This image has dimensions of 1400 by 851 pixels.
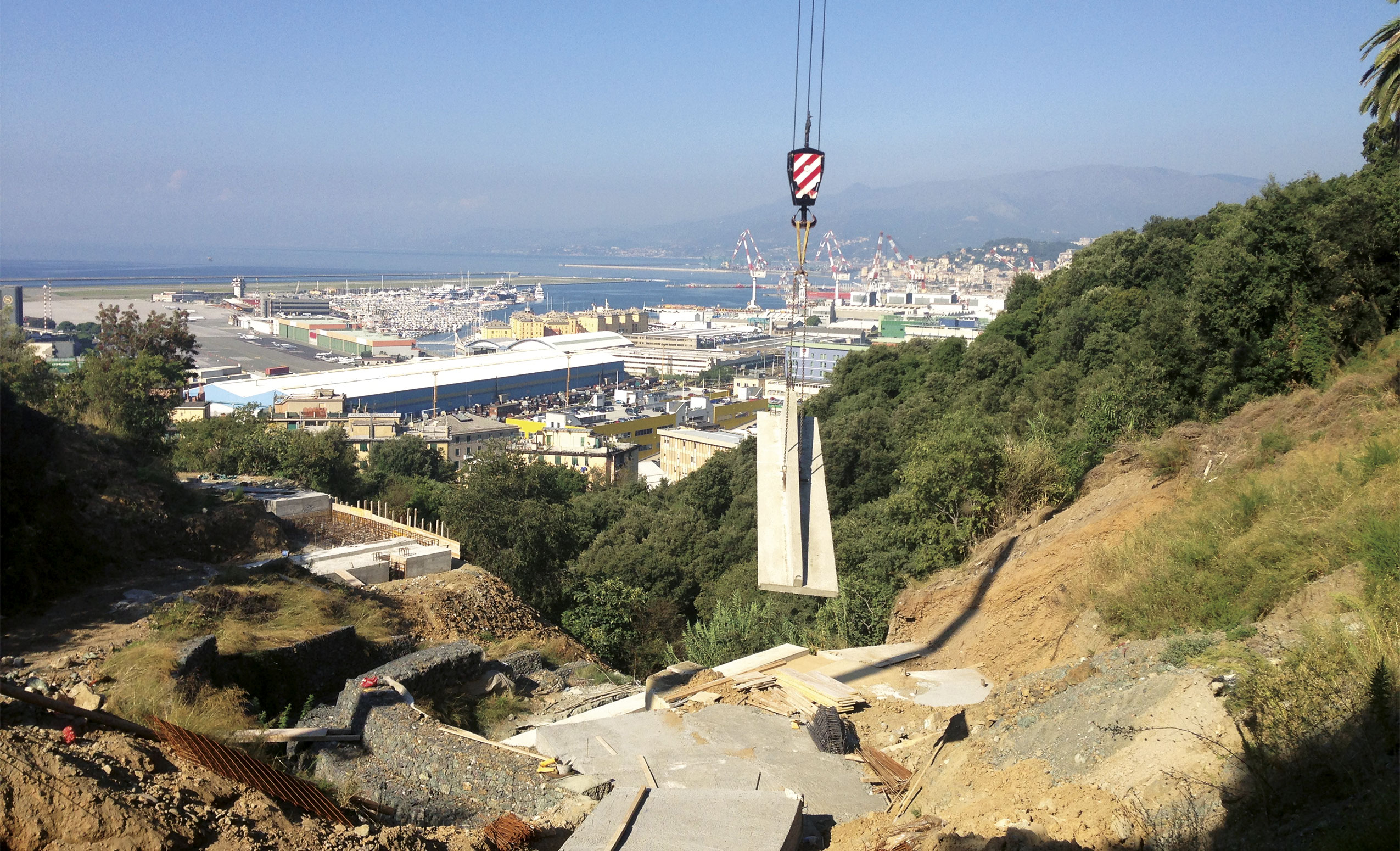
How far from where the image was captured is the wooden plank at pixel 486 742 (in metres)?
5.52

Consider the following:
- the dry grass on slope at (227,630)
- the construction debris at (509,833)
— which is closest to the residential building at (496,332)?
the dry grass on slope at (227,630)

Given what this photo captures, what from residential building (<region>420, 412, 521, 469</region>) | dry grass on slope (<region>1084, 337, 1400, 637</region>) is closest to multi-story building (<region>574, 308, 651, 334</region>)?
residential building (<region>420, 412, 521, 469</region>)

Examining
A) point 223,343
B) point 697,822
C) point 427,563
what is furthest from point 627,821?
point 223,343

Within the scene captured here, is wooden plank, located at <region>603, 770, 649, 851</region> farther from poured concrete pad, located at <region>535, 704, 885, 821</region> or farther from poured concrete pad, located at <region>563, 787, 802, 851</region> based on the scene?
poured concrete pad, located at <region>535, 704, 885, 821</region>

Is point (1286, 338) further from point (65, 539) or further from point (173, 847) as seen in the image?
point (65, 539)

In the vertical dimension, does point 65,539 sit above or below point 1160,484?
below

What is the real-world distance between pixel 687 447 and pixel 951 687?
29.7 meters

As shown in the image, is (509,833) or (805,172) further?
(805,172)

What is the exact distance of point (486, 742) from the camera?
18.6 ft

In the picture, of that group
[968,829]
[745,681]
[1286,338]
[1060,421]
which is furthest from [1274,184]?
[968,829]

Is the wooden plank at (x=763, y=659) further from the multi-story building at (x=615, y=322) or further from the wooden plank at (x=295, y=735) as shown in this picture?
the multi-story building at (x=615, y=322)

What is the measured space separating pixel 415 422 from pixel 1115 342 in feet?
103

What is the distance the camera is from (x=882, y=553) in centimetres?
1077

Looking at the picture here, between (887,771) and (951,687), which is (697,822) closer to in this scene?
(887,771)
